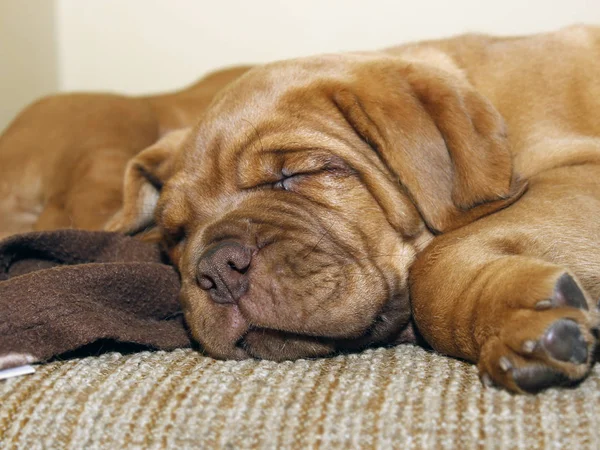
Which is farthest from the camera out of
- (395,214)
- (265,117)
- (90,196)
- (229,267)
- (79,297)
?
(90,196)

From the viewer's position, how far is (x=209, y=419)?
1513 mm

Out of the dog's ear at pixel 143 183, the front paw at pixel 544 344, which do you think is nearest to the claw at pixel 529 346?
the front paw at pixel 544 344

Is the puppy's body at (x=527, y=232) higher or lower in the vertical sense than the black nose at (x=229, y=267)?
higher

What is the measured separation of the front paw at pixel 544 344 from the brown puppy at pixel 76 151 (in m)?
1.97

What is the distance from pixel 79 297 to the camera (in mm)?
1972

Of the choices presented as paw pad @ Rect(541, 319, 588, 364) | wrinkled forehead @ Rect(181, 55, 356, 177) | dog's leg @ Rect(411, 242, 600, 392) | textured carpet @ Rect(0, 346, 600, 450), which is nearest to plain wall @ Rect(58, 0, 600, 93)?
wrinkled forehead @ Rect(181, 55, 356, 177)

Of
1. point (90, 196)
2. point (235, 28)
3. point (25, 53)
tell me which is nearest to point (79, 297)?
point (90, 196)

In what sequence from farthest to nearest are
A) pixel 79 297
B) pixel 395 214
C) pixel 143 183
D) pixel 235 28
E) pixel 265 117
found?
pixel 235 28, pixel 143 183, pixel 265 117, pixel 395 214, pixel 79 297

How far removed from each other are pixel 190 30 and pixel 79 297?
281 centimetres

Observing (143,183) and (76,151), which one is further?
(76,151)

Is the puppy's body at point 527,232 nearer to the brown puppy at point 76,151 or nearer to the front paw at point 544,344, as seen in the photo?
the front paw at point 544,344

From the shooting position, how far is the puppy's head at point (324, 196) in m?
1.87

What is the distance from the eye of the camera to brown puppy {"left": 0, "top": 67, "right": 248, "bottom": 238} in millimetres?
3215

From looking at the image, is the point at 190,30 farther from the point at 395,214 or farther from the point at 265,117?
the point at 395,214
